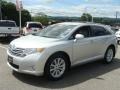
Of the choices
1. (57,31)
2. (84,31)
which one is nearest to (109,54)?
(84,31)

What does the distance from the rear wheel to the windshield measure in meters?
0.81

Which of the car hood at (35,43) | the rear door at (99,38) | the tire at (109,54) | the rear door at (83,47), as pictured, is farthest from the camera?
the tire at (109,54)

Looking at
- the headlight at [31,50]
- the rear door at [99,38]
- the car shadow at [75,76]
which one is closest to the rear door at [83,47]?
the rear door at [99,38]

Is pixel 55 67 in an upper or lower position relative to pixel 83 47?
lower

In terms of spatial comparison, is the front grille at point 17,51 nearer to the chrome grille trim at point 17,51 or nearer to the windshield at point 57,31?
the chrome grille trim at point 17,51

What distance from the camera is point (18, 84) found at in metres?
6.12

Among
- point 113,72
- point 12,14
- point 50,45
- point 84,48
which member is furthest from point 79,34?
point 12,14

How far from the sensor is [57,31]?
24.6 feet

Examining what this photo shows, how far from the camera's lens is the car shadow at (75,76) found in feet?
20.6

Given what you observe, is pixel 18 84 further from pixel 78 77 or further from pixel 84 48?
pixel 84 48

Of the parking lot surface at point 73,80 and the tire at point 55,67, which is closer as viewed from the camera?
the parking lot surface at point 73,80

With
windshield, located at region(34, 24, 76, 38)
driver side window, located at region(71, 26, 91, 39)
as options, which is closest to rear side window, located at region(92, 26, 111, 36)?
driver side window, located at region(71, 26, 91, 39)

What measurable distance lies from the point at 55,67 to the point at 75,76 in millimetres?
887

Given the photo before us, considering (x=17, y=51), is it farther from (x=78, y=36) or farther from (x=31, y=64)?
(x=78, y=36)
